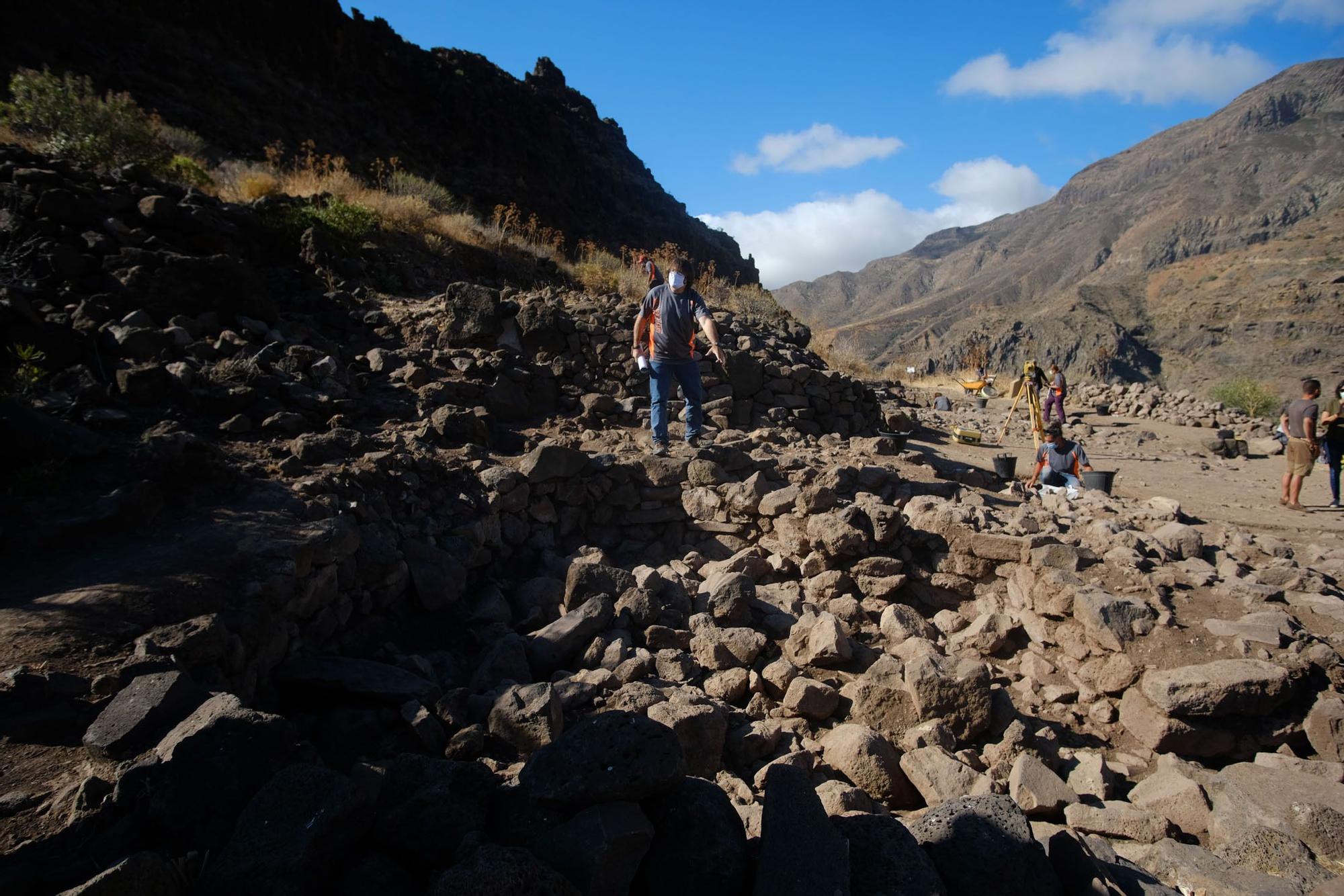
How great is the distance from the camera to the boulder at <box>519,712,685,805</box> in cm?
206

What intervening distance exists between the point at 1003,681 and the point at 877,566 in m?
1.16

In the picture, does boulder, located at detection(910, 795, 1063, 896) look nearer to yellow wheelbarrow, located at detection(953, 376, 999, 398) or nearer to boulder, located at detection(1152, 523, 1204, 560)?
boulder, located at detection(1152, 523, 1204, 560)

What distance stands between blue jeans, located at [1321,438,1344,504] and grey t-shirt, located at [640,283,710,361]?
7.77 m

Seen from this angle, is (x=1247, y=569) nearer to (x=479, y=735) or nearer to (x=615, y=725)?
(x=615, y=725)

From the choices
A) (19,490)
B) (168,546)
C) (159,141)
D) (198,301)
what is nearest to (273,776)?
(168,546)

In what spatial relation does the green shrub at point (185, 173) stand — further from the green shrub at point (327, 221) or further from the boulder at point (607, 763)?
the boulder at point (607, 763)

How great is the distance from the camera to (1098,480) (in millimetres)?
7332

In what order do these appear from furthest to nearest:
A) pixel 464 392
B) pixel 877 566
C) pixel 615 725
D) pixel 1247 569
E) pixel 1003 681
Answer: pixel 464 392 < pixel 877 566 < pixel 1247 569 < pixel 1003 681 < pixel 615 725

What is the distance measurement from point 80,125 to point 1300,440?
15044 millimetres

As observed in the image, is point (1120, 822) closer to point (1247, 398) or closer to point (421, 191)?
point (421, 191)

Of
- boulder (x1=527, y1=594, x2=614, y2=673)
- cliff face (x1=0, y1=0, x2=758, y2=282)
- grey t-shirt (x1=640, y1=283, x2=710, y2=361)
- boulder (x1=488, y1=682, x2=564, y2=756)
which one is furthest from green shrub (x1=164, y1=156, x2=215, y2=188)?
boulder (x1=488, y1=682, x2=564, y2=756)

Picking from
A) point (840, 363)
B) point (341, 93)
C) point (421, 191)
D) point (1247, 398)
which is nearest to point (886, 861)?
point (421, 191)

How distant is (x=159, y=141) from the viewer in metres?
9.37

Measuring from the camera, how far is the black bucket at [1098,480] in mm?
7301
